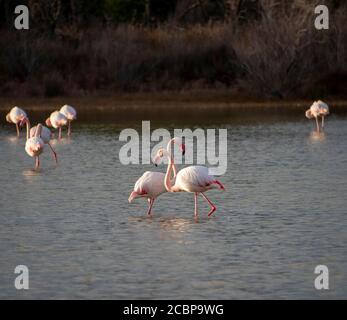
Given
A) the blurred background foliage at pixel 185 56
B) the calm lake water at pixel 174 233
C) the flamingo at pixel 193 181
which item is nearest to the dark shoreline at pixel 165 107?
the blurred background foliage at pixel 185 56

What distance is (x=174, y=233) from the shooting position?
41.5 feet

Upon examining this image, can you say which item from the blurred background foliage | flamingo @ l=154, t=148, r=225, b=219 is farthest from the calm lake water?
the blurred background foliage

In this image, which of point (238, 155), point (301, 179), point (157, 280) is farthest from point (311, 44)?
point (157, 280)

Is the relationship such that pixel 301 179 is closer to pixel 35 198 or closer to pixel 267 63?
pixel 35 198

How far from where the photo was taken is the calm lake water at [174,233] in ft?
33.2

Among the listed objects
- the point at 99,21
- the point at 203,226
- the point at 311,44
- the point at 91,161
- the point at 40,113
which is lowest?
the point at 203,226

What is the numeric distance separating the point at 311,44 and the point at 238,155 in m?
18.3

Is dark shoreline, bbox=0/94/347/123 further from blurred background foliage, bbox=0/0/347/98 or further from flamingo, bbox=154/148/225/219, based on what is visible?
flamingo, bbox=154/148/225/219

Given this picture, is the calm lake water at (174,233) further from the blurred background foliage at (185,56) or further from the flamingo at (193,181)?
the blurred background foliage at (185,56)

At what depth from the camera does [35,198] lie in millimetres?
15625

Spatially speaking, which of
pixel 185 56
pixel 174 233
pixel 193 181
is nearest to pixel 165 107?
pixel 185 56

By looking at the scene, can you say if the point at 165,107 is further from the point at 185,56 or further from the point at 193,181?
the point at 193,181

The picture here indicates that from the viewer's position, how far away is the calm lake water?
10.1 metres
